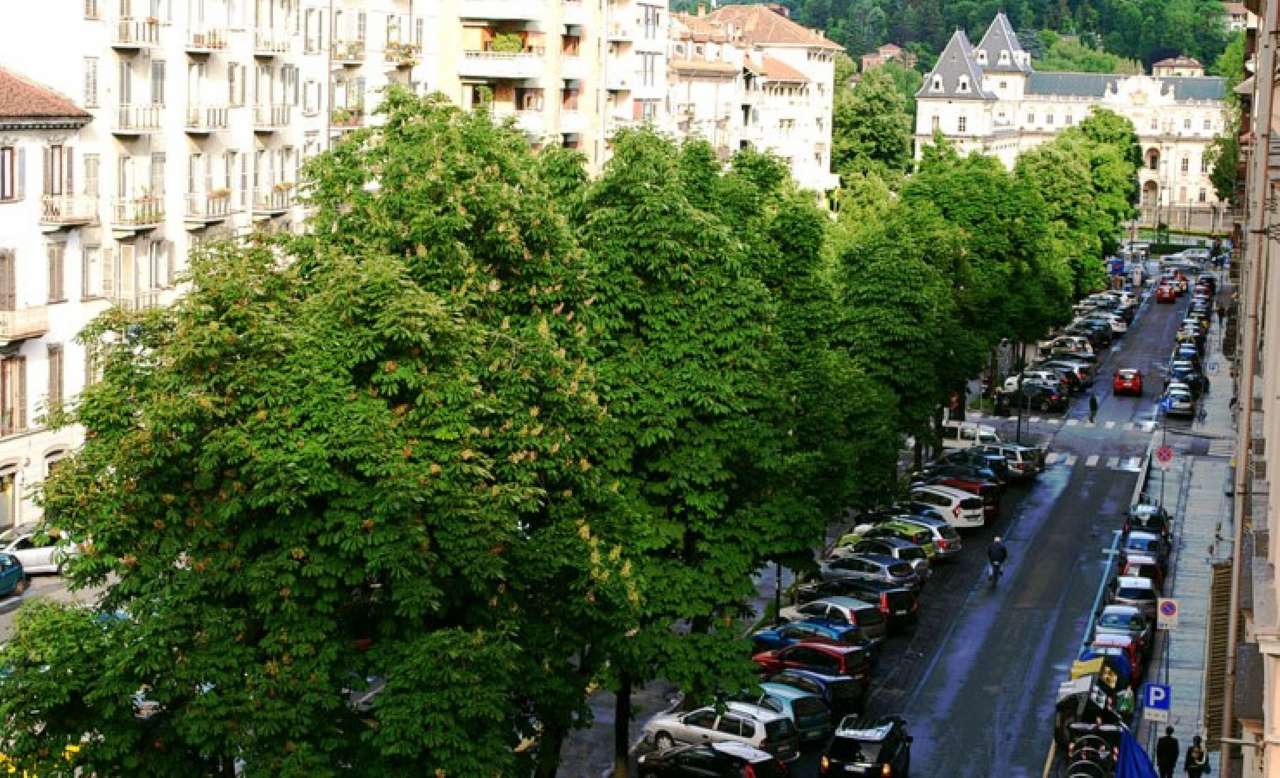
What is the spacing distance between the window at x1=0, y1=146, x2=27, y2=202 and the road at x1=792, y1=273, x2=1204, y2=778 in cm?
2959

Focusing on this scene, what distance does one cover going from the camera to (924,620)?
213 feet

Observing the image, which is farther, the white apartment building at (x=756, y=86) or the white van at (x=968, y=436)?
the white apartment building at (x=756, y=86)

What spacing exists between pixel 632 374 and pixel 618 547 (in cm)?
767

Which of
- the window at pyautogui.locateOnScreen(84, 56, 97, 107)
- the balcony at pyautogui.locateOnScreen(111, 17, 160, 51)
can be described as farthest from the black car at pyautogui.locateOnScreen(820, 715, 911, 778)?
the balcony at pyautogui.locateOnScreen(111, 17, 160, 51)

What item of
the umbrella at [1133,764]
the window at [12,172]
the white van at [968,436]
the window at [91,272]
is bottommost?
the white van at [968,436]

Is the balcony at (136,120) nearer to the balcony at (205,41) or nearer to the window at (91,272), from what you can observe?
the balcony at (205,41)

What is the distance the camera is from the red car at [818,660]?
55469mm

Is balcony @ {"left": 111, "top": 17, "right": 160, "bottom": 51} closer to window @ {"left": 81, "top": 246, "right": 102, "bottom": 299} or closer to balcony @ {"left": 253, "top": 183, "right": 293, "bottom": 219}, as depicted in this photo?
window @ {"left": 81, "top": 246, "right": 102, "bottom": 299}

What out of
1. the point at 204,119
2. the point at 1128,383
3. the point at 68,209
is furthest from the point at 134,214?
the point at 1128,383

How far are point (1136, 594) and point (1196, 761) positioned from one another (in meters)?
17.7

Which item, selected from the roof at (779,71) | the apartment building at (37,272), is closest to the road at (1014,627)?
the apartment building at (37,272)

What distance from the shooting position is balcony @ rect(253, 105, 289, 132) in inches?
3189

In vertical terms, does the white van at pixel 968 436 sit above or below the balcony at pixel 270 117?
below

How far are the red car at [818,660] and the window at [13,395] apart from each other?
2543cm
